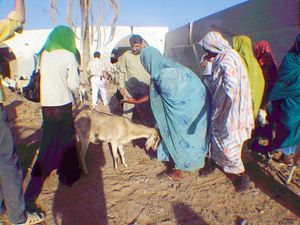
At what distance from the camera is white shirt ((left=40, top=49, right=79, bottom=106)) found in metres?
2.76

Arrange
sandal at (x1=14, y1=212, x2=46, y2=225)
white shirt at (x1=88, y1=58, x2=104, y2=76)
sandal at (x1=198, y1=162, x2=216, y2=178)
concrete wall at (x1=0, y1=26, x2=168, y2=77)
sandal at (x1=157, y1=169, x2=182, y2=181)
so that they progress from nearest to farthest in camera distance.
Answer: sandal at (x1=14, y1=212, x2=46, y2=225) < sandal at (x1=157, y1=169, x2=182, y2=181) < sandal at (x1=198, y1=162, x2=216, y2=178) < white shirt at (x1=88, y1=58, x2=104, y2=76) < concrete wall at (x1=0, y1=26, x2=168, y2=77)

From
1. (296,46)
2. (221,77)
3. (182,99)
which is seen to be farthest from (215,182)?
(296,46)

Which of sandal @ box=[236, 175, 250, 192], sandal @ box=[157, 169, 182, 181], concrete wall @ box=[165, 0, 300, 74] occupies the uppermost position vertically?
concrete wall @ box=[165, 0, 300, 74]

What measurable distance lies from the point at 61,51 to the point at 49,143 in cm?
118

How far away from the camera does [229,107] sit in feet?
9.53

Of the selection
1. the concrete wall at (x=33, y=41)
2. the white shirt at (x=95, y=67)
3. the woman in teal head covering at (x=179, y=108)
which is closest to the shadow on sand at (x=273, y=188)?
the woman in teal head covering at (x=179, y=108)

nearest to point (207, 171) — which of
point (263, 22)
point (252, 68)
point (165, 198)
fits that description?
point (165, 198)

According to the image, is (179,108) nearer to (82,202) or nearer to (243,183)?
(243,183)

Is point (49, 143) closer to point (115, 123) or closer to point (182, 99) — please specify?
point (115, 123)

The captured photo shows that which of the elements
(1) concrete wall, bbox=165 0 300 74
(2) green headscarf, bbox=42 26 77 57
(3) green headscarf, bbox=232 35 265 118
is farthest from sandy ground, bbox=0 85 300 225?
(1) concrete wall, bbox=165 0 300 74

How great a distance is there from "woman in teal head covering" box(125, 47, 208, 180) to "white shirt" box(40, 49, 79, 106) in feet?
3.57

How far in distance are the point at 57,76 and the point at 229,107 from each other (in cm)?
210

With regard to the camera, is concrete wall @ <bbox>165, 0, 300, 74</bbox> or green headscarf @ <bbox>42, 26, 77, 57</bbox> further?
concrete wall @ <bbox>165, 0, 300, 74</bbox>

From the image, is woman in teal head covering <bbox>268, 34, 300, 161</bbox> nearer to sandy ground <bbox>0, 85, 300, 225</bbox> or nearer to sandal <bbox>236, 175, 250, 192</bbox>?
sandy ground <bbox>0, 85, 300, 225</bbox>
